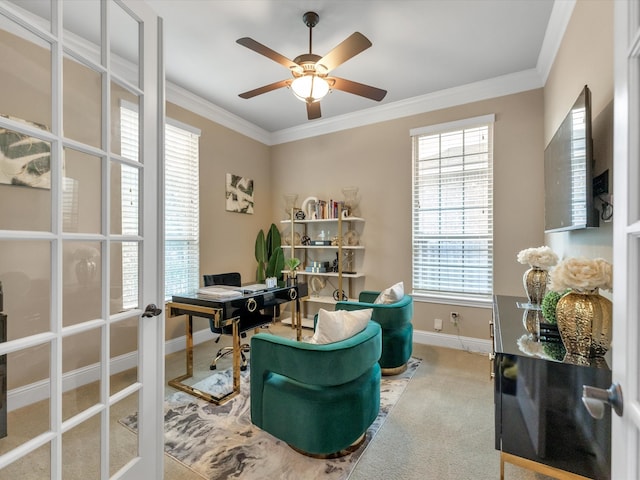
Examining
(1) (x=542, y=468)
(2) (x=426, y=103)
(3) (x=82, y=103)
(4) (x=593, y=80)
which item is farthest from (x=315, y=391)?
(2) (x=426, y=103)

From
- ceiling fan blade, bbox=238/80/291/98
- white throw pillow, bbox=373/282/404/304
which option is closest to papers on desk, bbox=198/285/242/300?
white throw pillow, bbox=373/282/404/304

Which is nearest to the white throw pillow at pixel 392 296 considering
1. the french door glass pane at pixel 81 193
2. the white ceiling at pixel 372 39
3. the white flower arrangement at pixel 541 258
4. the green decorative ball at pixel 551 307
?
the white flower arrangement at pixel 541 258

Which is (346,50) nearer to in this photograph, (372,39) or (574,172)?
(372,39)

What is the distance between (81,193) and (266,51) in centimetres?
153

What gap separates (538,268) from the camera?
6.31 feet

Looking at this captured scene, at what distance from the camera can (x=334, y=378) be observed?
1.61 m

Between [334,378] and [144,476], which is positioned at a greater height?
[334,378]

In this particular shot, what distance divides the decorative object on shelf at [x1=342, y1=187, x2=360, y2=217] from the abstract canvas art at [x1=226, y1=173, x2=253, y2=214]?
1.40 metres

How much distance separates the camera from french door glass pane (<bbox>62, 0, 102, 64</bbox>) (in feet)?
3.66

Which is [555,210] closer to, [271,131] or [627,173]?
[627,173]

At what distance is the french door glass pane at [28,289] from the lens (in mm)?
1012

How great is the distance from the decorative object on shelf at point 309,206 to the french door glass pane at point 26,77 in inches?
131

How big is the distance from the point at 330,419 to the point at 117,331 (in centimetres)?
116

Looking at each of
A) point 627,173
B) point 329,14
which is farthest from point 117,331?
point 329,14
